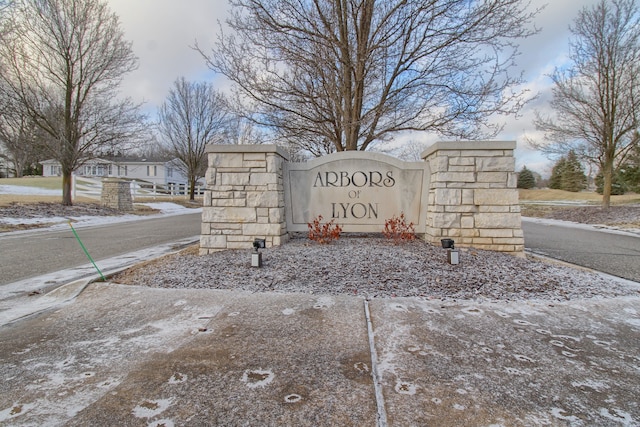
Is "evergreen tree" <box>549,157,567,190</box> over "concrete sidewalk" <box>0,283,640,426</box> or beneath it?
over

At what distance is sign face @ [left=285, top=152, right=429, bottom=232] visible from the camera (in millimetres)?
5367

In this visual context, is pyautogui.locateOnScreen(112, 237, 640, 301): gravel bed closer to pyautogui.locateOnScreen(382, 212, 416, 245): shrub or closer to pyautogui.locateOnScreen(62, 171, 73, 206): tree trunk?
pyautogui.locateOnScreen(382, 212, 416, 245): shrub

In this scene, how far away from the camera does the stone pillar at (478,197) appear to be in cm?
484

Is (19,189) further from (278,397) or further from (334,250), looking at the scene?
(278,397)

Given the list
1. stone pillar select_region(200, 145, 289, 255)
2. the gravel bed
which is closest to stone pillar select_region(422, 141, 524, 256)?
the gravel bed

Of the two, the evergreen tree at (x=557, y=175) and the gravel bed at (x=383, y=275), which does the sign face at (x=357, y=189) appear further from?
the evergreen tree at (x=557, y=175)

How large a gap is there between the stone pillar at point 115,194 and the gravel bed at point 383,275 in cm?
1380

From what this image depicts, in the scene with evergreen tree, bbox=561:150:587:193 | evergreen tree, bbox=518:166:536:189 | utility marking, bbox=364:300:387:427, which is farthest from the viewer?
evergreen tree, bbox=518:166:536:189

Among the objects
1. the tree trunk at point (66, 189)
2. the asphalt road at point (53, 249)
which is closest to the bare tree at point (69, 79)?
the tree trunk at point (66, 189)

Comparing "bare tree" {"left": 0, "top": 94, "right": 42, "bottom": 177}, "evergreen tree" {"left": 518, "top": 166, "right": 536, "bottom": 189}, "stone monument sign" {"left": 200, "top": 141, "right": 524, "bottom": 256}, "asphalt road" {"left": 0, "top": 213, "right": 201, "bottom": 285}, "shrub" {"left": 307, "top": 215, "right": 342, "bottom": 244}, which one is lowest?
"asphalt road" {"left": 0, "top": 213, "right": 201, "bottom": 285}

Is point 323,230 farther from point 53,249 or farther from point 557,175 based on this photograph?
point 557,175

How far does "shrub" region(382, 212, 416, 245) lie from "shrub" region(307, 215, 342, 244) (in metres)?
0.78

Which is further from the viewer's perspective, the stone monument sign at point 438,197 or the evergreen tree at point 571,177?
the evergreen tree at point 571,177

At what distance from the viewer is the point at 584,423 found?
1.48 metres
